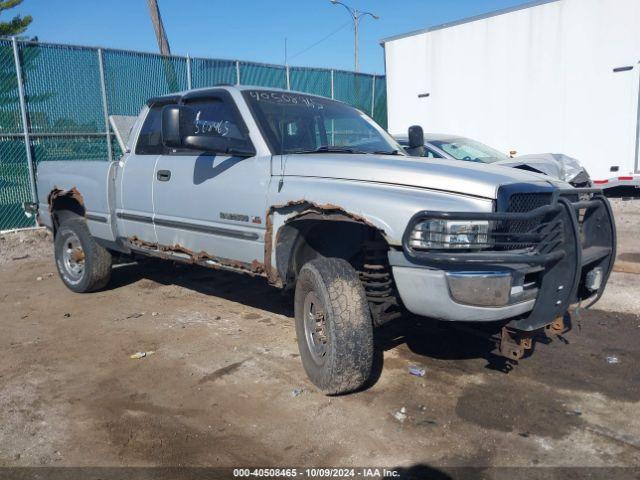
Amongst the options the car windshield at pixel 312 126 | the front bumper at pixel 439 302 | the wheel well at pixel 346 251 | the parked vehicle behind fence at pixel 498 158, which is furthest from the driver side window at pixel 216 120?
the parked vehicle behind fence at pixel 498 158

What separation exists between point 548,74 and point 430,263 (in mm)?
10398

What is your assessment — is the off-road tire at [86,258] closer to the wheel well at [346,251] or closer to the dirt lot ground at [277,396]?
the dirt lot ground at [277,396]

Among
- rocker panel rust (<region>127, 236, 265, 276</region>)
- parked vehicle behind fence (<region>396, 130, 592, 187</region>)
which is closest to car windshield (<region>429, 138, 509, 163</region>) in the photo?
parked vehicle behind fence (<region>396, 130, 592, 187</region>)

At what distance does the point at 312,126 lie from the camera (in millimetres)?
4676

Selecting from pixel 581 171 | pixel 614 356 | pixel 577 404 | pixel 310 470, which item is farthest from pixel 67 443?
pixel 581 171

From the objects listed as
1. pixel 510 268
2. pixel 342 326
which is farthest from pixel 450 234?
pixel 342 326

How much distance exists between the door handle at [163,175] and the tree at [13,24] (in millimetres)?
20182

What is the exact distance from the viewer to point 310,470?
2.92 metres

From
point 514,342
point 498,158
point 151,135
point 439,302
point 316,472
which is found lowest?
point 316,472

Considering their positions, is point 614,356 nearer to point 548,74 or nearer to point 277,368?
point 277,368

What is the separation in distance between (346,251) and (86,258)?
340 centimetres

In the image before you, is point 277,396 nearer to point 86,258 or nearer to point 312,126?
point 312,126

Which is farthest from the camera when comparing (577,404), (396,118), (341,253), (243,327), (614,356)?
(396,118)

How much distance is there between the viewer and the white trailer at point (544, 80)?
11.2 m
